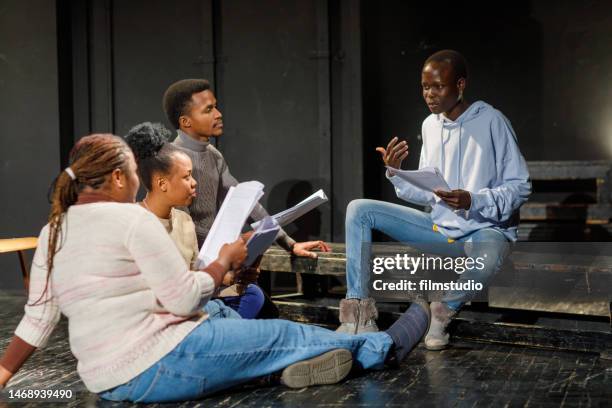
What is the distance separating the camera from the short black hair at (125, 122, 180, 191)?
3.33 m

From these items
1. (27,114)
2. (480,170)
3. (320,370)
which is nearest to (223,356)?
(320,370)

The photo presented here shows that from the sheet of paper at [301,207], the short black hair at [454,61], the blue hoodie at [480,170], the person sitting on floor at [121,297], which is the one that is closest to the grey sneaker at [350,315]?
the sheet of paper at [301,207]

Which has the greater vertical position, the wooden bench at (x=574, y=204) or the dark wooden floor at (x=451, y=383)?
the wooden bench at (x=574, y=204)

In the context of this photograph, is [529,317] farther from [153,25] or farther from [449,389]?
[153,25]

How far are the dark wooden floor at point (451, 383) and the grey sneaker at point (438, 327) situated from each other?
1.9 inches

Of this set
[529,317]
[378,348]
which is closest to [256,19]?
[529,317]

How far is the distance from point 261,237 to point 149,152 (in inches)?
27.4

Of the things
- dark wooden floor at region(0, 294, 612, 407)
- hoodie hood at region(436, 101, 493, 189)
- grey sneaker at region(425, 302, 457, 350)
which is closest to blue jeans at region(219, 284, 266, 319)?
dark wooden floor at region(0, 294, 612, 407)

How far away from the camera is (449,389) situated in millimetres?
3148

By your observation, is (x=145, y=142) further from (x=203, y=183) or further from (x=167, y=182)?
(x=203, y=183)

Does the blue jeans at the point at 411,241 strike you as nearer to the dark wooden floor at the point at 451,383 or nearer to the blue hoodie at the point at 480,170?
the blue hoodie at the point at 480,170

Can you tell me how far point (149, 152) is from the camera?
3379 mm

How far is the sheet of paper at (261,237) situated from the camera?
9.79ft

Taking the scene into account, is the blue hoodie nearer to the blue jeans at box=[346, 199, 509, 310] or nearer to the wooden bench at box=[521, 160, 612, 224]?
the blue jeans at box=[346, 199, 509, 310]
